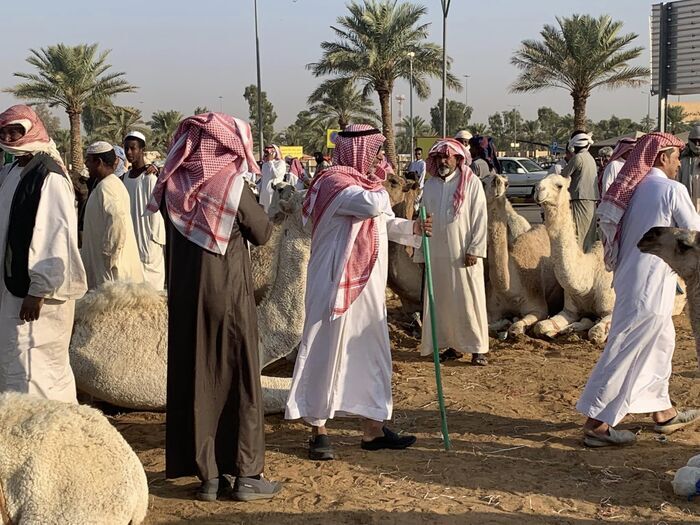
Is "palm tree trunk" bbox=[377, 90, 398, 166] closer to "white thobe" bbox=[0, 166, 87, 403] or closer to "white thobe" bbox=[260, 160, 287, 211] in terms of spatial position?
"white thobe" bbox=[260, 160, 287, 211]

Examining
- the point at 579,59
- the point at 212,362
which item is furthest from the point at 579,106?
the point at 212,362

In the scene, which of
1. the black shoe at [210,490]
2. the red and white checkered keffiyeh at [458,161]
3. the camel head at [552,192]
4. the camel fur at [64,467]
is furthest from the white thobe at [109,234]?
the camel head at [552,192]

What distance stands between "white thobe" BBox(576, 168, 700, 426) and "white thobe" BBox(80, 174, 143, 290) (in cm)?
361

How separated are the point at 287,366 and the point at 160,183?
10.7ft

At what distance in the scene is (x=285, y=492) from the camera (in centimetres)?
451

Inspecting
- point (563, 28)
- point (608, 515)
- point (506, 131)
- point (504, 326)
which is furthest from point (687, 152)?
point (506, 131)

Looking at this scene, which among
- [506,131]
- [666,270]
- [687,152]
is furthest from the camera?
[506,131]

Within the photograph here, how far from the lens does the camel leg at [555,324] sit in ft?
28.2

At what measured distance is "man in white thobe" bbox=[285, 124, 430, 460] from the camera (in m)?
4.99

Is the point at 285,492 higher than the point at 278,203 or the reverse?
the reverse

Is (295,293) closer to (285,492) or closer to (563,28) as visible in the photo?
(285,492)

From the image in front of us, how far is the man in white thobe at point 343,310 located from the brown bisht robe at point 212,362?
750 mm

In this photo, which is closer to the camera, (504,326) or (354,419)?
(354,419)

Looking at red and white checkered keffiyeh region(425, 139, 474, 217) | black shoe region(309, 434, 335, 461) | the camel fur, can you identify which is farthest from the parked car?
the camel fur
